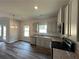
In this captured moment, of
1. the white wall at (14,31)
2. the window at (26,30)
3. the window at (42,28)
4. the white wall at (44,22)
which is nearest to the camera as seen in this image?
the white wall at (44,22)

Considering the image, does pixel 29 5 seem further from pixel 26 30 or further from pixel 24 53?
pixel 26 30

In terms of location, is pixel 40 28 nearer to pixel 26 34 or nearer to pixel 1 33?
pixel 26 34

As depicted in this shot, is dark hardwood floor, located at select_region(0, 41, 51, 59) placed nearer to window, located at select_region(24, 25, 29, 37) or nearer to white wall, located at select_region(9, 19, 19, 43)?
white wall, located at select_region(9, 19, 19, 43)

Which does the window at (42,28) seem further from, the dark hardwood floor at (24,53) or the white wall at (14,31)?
the white wall at (14,31)

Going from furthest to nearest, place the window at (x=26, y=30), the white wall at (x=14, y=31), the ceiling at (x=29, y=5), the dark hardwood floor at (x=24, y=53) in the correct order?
the window at (x=26, y=30)
the white wall at (x=14, y=31)
the dark hardwood floor at (x=24, y=53)
the ceiling at (x=29, y=5)

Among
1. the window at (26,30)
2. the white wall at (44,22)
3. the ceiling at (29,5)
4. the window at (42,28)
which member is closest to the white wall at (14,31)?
the white wall at (44,22)

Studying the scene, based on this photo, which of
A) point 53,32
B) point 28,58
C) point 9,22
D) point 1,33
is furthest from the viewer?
point 1,33

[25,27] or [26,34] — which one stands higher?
[25,27]

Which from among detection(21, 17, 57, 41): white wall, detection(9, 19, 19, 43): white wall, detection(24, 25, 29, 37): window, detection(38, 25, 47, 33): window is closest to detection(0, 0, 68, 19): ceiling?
detection(21, 17, 57, 41): white wall

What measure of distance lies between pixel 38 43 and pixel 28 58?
11.1ft

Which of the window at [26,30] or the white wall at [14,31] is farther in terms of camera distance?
the window at [26,30]

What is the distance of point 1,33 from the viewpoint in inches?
348

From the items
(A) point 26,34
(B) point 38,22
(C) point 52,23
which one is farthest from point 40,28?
(A) point 26,34

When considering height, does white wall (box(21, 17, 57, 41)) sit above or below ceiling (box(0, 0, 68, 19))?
below
